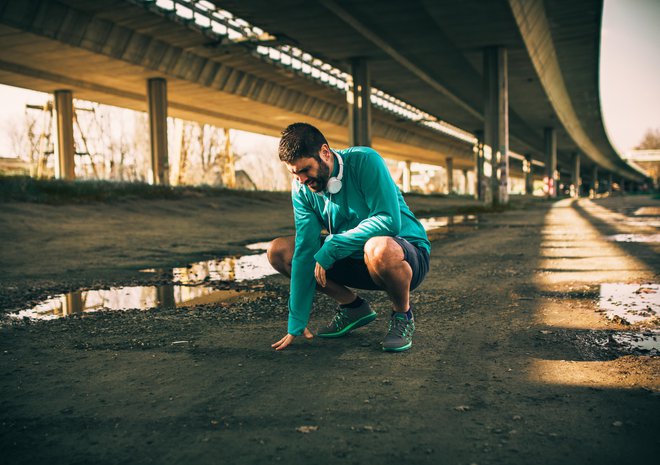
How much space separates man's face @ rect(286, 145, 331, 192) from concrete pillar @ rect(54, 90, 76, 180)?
32.7 m

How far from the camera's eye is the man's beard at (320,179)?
12.1ft

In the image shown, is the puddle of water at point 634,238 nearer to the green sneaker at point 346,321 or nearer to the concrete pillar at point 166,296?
the concrete pillar at point 166,296

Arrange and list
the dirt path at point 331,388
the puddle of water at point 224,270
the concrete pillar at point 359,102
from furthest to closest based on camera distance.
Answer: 1. the concrete pillar at point 359,102
2. the puddle of water at point 224,270
3. the dirt path at point 331,388

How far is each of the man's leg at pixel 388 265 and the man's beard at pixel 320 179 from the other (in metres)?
0.45

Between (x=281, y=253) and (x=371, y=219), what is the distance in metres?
0.78

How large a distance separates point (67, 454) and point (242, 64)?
29827mm

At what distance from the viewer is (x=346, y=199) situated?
392 cm

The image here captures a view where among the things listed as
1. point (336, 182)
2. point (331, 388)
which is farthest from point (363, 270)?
point (331, 388)

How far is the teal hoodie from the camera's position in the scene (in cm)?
374

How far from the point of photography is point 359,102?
29734mm

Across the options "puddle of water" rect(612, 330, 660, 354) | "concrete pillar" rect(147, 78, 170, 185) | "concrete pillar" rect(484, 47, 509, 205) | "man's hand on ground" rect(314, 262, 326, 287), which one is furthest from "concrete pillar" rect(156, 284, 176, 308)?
"concrete pillar" rect(147, 78, 170, 185)

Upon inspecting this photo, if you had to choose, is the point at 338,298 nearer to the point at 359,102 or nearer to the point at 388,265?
the point at 388,265

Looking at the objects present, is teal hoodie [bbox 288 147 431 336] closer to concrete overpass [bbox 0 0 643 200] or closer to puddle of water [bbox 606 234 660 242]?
puddle of water [bbox 606 234 660 242]

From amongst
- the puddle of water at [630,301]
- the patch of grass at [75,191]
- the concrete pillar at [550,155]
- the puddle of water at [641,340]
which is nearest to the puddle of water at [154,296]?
the puddle of water at [630,301]
